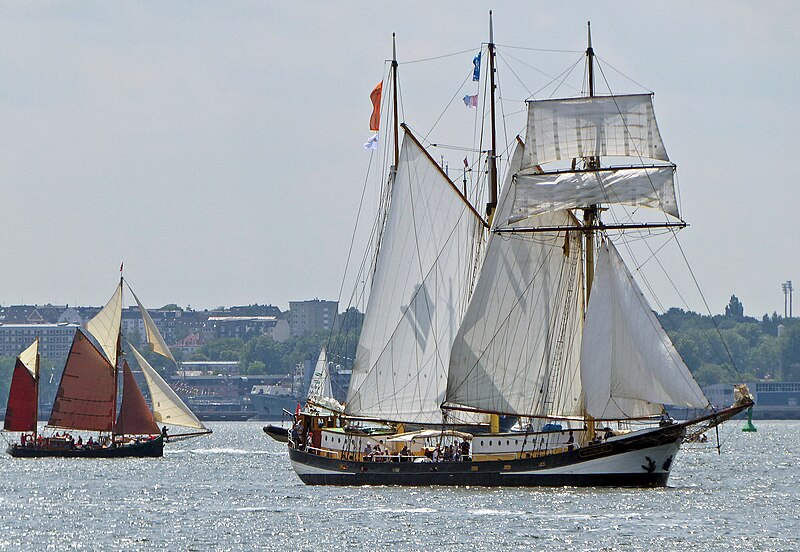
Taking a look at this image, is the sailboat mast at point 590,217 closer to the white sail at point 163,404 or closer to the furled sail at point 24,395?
the white sail at point 163,404

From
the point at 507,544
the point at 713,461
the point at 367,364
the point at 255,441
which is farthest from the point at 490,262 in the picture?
the point at 255,441

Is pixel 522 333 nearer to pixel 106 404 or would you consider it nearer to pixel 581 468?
pixel 581 468

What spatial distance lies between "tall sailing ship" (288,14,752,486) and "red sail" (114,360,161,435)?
34137mm

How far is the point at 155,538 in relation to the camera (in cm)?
5472

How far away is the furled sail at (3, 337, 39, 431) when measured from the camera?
115812 millimetres

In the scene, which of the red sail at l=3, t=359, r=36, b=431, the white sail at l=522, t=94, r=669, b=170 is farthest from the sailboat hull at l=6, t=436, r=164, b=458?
the white sail at l=522, t=94, r=669, b=170

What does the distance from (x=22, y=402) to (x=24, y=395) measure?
47 centimetres

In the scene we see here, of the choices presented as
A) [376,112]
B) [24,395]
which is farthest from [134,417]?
[376,112]

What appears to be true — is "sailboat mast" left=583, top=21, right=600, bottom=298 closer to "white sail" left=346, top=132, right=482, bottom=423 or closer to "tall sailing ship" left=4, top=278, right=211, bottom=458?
"white sail" left=346, top=132, right=482, bottom=423

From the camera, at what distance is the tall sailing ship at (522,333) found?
2699 inches

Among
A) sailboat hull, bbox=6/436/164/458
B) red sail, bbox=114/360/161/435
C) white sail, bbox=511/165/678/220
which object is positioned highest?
white sail, bbox=511/165/678/220

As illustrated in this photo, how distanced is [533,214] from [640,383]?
8.32m

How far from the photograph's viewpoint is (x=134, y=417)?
112188mm

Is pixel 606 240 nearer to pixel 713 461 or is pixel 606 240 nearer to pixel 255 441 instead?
pixel 713 461
